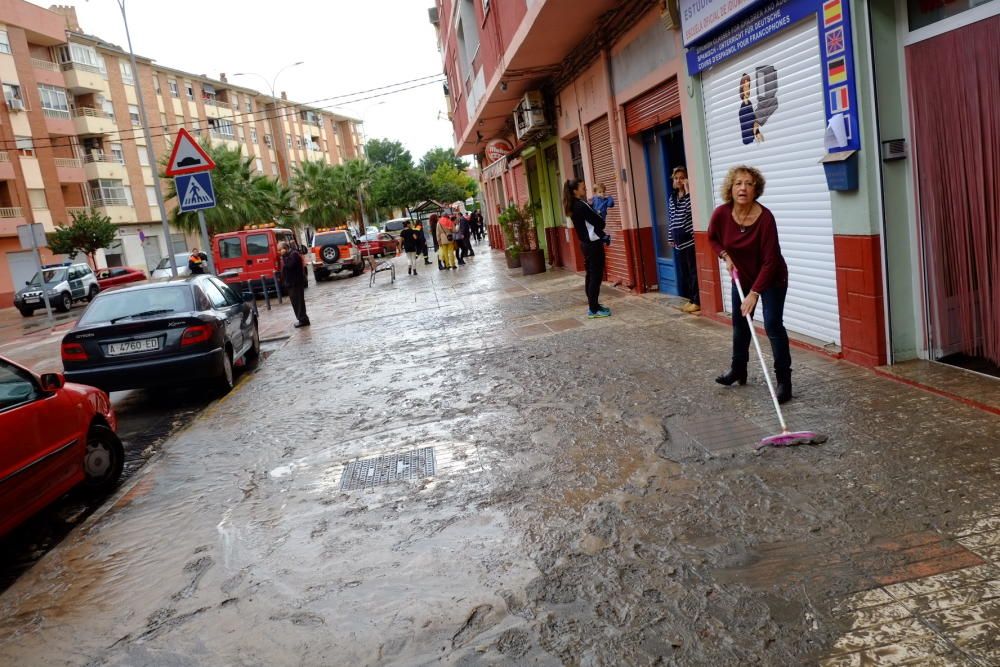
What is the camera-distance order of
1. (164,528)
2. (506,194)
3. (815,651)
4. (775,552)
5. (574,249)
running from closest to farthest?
(815,651), (775,552), (164,528), (574,249), (506,194)

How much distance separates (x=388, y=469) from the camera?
551cm

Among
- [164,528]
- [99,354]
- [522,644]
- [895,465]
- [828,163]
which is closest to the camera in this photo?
[522,644]

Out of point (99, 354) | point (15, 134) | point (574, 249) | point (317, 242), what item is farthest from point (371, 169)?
point (99, 354)

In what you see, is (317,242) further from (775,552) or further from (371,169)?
(371,169)

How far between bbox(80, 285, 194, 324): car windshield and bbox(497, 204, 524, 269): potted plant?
34.7 ft

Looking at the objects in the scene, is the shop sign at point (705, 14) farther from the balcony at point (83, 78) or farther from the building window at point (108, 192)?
the balcony at point (83, 78)

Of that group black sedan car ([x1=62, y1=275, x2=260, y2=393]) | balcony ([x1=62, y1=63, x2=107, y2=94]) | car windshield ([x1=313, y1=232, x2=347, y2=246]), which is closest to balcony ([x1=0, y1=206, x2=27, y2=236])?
balcony ([x1=62, y1=63, x2=107, y2=94])

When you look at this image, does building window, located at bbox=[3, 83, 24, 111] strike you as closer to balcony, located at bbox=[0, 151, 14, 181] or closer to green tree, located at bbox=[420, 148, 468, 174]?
balcony, located at bbox=[0, 151, 14, 181]

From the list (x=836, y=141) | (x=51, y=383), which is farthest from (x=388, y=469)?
(x=836, y=141)

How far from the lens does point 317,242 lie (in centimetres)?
3088

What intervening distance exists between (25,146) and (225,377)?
140 feet

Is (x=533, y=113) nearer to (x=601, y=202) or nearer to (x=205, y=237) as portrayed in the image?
(x=601, y=202)

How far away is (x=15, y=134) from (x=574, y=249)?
38.4 metres

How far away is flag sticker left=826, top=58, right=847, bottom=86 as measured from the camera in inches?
233
